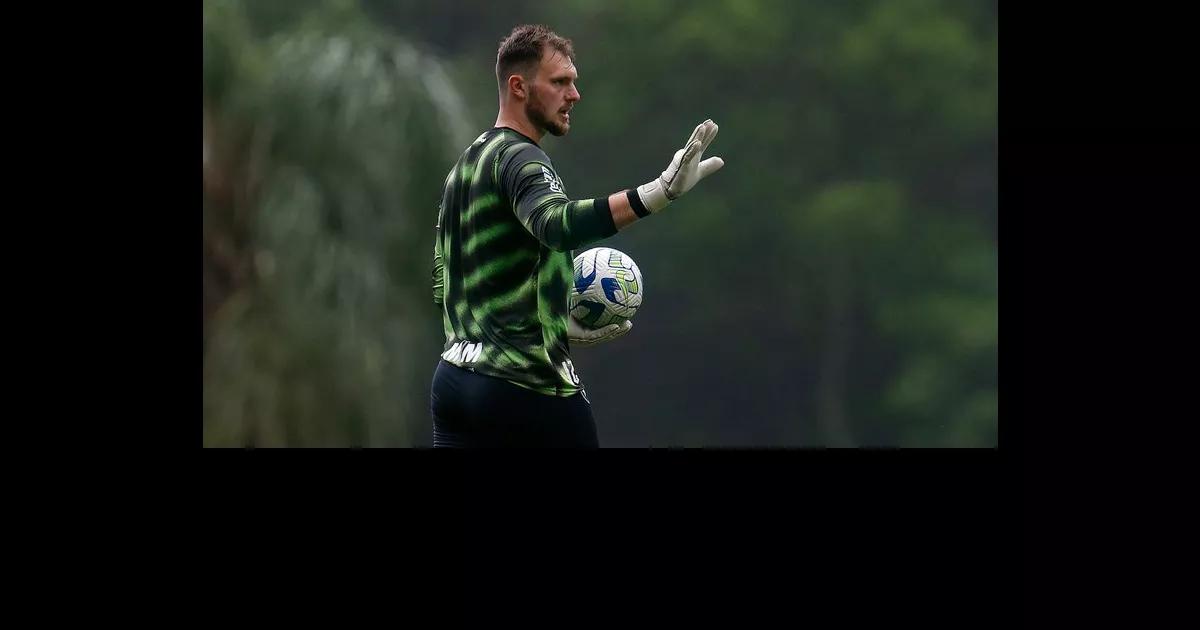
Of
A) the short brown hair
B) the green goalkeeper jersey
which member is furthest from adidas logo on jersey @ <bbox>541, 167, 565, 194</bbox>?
the short brown hair

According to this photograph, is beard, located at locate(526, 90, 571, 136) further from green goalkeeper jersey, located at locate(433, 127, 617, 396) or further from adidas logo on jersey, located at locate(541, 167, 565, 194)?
adidas logo on jersey, located at locate(541, 167, 565, 194)

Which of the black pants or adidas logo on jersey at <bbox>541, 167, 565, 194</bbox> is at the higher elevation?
adidas logo on jersey at <bbox>541, 167, 565, 194</bbox>

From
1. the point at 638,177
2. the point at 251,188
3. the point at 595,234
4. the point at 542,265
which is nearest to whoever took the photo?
the point at 595,234

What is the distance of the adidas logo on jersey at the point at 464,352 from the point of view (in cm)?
450

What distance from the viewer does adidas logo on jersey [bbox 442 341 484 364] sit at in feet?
14.8

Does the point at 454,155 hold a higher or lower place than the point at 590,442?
higher

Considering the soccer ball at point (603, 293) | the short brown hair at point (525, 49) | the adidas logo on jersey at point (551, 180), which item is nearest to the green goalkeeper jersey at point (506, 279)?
the adidas logo on jersey at point (551, 180)

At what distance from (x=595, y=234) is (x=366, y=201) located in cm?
620

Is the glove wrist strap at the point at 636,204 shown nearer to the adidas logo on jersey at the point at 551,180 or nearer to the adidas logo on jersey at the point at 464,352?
the adidas logo on jersey at the point at 551,180

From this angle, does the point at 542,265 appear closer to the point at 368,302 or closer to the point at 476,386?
the point at 476,386

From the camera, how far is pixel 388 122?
33.8 feet

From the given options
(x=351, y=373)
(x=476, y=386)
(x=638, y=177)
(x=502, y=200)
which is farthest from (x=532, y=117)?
(x=638, y=177)

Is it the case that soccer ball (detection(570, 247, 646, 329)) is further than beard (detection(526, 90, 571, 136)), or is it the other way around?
soccer ball (detection(570, 247, 646, 329))

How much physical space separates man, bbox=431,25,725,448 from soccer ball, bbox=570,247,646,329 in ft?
1.11
